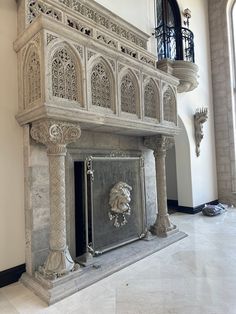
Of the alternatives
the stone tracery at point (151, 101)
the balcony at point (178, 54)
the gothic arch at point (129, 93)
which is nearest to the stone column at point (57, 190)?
the gothic arch at point (129, 93)

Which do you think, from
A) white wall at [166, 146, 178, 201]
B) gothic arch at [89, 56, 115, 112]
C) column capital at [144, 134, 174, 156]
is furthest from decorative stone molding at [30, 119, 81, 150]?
white wall at [166, 146, 178, 201]

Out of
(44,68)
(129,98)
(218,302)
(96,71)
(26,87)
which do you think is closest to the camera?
(218,302)

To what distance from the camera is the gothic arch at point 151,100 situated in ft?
10.5

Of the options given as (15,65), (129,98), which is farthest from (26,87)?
(129,98)

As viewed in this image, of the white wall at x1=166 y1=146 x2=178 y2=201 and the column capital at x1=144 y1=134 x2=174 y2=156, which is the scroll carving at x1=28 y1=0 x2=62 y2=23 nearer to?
the column capital at x1=144 y1=134 x2=174 y2=156

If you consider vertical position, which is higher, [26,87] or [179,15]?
[179,15]

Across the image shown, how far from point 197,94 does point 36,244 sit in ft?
15.8

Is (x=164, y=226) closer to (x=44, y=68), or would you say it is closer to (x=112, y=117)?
(x=112, y=117)

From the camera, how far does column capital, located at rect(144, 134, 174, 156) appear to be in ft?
11.6

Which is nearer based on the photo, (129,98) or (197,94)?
(129,98)

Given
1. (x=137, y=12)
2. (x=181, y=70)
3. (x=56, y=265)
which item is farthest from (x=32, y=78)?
(x=181, y=70)

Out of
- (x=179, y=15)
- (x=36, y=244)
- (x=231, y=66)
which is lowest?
(x=36, y=244)

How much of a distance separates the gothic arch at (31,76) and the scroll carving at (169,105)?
1.97 m

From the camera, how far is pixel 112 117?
2.62 m
